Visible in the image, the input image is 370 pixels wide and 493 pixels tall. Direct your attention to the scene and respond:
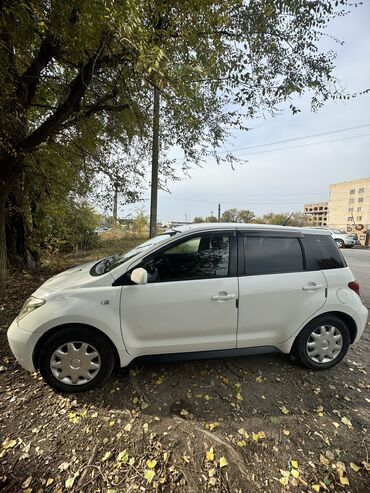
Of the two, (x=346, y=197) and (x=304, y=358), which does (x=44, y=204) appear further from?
(x=346, y=197)

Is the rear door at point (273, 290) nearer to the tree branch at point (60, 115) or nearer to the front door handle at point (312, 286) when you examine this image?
the front door handle at point (312, 286)

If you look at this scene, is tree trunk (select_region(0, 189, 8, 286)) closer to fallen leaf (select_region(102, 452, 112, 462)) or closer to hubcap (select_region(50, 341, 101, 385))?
hubcap (select_region(50, 341, 101, 385))

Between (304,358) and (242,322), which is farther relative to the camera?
(304,358)

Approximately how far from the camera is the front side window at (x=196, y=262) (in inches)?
95.8

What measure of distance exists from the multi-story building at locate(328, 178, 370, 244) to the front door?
51.8 m

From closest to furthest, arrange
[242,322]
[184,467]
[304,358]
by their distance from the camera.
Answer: [184,467]
[242,322]
[304,358]

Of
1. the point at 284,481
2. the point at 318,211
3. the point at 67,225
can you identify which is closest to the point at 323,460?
the point at 284,481

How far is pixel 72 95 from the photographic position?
4.18 meters

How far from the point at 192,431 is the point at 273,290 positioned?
148 cm

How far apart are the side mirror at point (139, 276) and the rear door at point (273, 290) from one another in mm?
977

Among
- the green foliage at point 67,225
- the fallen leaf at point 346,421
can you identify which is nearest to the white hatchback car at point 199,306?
the fallen leaf at point 346,421

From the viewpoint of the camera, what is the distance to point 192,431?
1976 mm

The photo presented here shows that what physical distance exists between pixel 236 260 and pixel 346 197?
6509 cm

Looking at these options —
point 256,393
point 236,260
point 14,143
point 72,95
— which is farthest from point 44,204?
point 256,393
